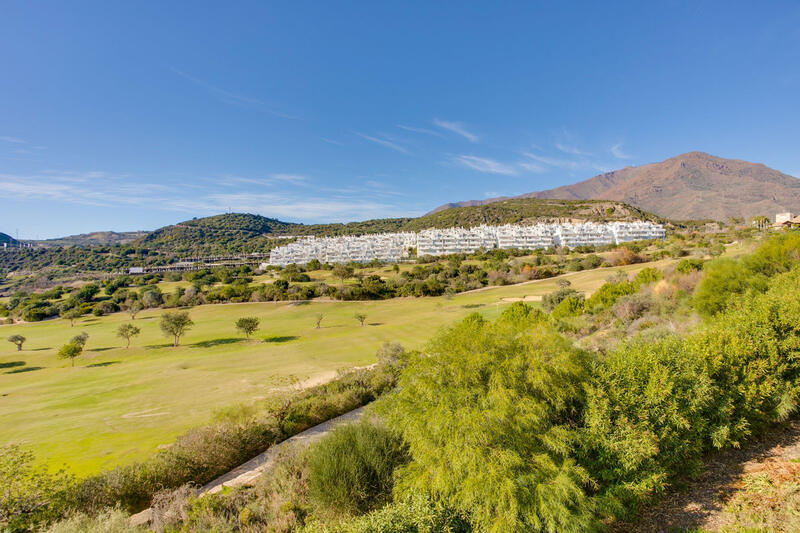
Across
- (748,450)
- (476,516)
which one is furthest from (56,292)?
(748,450)

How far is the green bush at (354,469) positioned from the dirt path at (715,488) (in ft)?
20.6

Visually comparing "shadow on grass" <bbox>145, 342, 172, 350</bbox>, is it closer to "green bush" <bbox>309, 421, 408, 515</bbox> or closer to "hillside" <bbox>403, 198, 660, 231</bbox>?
"green bush" <bbox>309, 421, 408, 515</bbox>

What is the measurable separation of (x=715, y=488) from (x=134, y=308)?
72.0 meters

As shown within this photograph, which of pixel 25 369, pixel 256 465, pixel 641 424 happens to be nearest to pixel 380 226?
pixel 25 369

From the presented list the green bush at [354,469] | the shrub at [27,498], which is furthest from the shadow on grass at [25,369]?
the green bush at [354,469]

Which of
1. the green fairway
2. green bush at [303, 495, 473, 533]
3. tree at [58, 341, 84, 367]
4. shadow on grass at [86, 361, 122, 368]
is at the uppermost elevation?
green bush at [303, 495, 473, 533]

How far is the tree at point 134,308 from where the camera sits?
2333 inches

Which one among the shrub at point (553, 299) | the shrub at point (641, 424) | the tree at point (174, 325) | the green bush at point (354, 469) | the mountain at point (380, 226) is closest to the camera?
the shrub at point (641, 424)

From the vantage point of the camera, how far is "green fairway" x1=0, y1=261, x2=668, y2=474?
59.9 feet

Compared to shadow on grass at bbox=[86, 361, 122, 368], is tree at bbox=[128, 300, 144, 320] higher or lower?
higher

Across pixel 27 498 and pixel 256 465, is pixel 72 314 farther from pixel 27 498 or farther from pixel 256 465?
pixel 256 465

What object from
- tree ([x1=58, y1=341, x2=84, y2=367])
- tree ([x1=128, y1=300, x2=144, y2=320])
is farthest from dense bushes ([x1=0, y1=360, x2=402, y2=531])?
tree ([x1=128, y1=300, x2=144, y2=320])

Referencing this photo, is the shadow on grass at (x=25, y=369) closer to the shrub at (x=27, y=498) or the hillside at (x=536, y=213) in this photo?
the shrub at (x=27, y=498)

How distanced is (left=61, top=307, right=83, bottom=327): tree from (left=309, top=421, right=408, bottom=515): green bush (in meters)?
68.4
